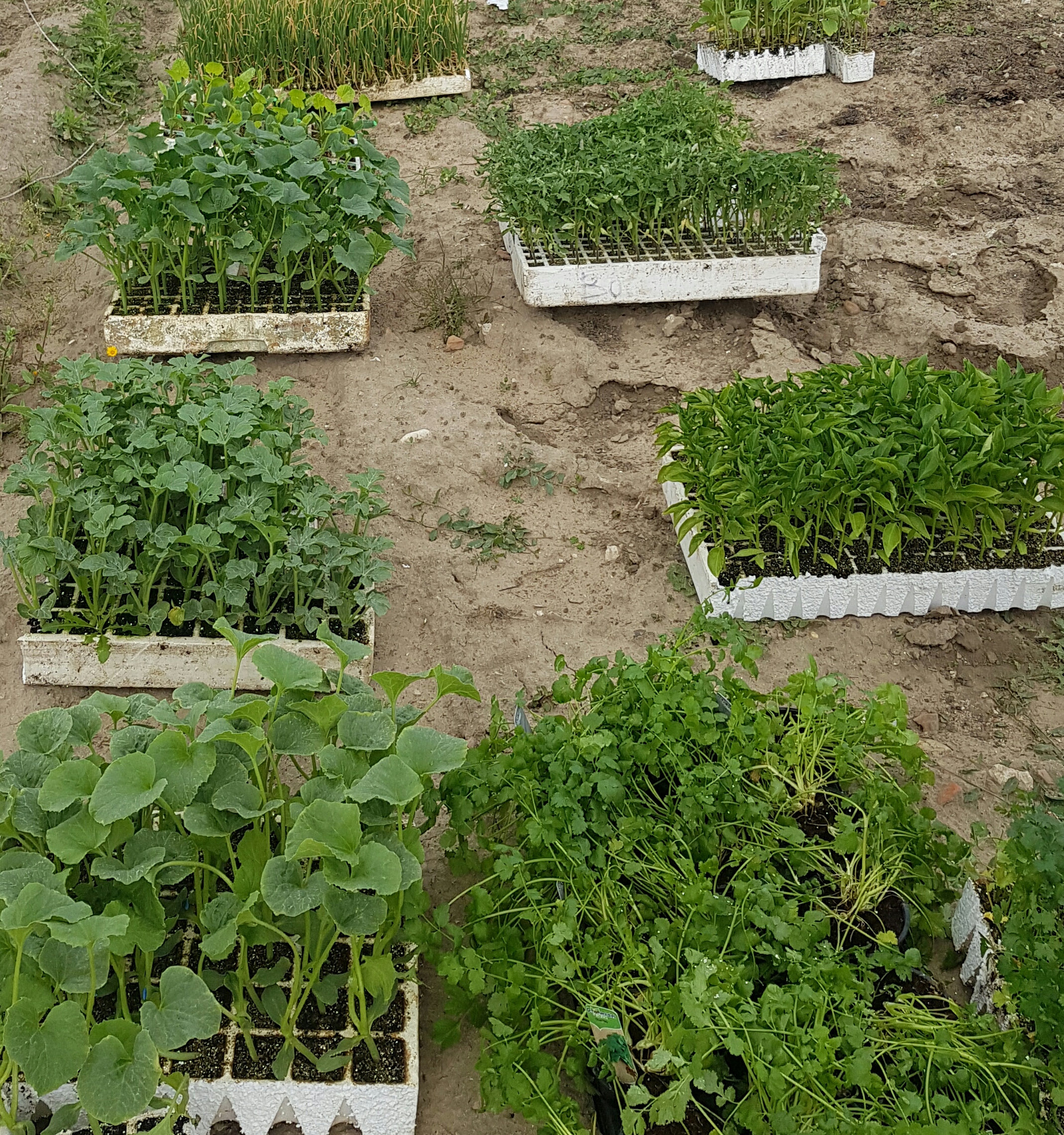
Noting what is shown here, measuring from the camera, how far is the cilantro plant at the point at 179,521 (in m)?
3.43

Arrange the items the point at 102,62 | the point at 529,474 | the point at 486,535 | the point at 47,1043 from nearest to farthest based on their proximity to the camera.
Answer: the point at 47,1043, the point at 486,535, the point at 529,474, the point at 102,62

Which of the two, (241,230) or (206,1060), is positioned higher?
(241,230)

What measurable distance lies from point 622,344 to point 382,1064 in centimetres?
373

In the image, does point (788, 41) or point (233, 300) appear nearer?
point (233, 300)

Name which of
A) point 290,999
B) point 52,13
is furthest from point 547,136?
point 52,13

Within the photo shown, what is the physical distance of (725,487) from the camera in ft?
12.3

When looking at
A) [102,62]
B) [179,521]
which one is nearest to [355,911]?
[179,521]

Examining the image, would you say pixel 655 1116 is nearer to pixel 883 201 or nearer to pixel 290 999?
pixel 290 999

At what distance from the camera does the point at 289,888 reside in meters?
2.18

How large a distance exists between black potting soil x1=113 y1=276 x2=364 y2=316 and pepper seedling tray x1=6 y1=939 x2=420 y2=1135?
11.3 ft

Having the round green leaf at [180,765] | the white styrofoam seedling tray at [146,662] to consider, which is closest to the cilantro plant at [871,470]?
the white styrofoam seedling tray at [146,662]

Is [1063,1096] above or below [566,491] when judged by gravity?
above

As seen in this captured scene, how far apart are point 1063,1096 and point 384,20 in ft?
23.6

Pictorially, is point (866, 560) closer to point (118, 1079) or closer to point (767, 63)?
point (118, 1079)
